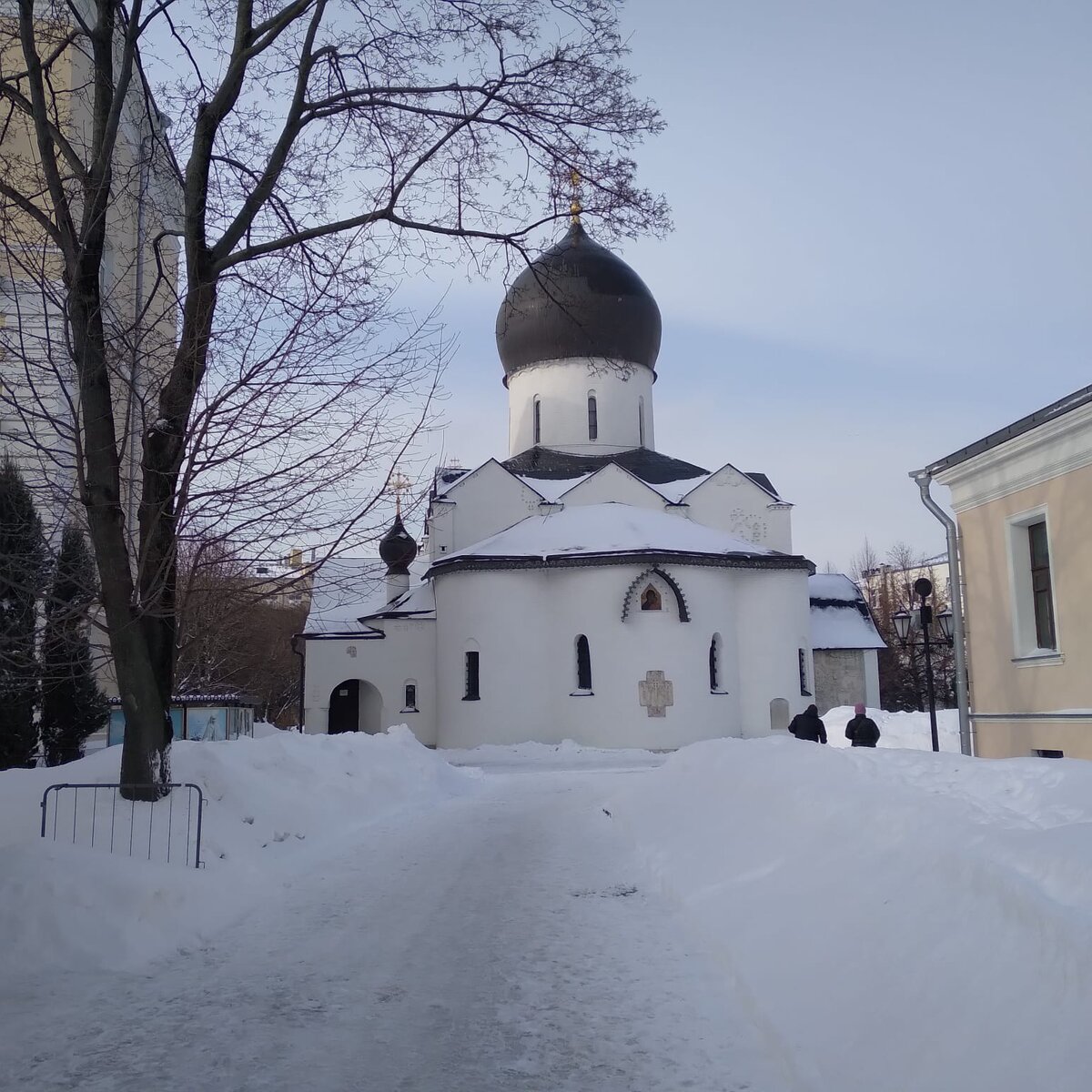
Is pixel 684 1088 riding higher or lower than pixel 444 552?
lower

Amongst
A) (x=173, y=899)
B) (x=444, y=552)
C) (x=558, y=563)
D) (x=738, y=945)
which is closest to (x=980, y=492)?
(x=738, y=945)

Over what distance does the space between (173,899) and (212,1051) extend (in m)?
2.66

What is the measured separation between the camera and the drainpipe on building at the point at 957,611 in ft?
50.4

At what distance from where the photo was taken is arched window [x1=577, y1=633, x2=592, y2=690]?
104 feet

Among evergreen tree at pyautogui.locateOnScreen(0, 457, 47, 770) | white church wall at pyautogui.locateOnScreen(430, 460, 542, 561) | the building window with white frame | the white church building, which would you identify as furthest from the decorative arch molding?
evergreen tree at pyautogui.locateOnScreen(0, 457, 47, 770)

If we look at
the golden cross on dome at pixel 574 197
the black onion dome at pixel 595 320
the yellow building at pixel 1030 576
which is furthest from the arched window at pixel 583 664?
the golden cross on dome at pixel 574 197

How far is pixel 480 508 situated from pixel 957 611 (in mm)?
22904

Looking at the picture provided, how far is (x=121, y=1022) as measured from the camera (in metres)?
5.02

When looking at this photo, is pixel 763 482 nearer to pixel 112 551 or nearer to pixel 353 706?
pixel 353 706

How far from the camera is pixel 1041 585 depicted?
1403 cm

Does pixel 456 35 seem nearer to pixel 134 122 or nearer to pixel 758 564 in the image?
pixel 134 122

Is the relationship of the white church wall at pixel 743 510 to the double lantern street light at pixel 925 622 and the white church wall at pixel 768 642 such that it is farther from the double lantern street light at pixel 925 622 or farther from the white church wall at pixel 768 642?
the double lantern street light at pixel 925 622

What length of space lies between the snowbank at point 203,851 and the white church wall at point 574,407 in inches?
948

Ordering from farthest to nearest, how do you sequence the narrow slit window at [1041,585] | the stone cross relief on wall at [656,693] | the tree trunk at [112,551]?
1. the stone cross relief on wall at [656,693]
2. the narrow slit window at [1041,585]
3. the tree trunk at [112,551]
